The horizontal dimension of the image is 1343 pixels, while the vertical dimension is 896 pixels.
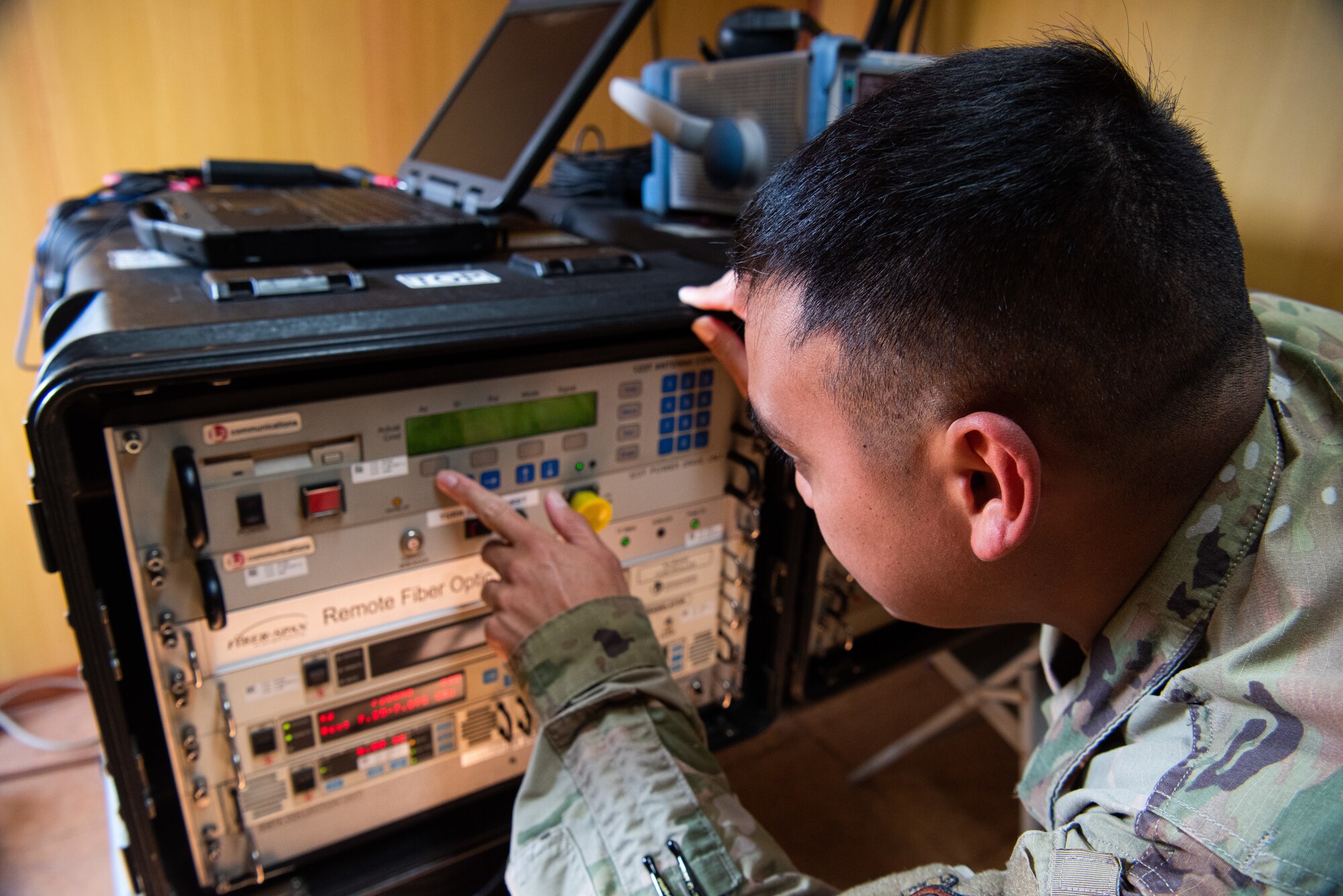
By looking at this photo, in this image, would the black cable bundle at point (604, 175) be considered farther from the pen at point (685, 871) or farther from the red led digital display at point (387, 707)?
the pen at point (685, 871)

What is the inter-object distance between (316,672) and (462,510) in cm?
15

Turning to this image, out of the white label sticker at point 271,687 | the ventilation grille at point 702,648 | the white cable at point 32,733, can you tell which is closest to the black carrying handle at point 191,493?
the white label sticker at point 271,687

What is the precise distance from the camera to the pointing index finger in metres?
0.59

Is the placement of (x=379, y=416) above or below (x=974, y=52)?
below

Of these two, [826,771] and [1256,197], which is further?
[826,771]

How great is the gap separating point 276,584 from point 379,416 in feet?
0.42

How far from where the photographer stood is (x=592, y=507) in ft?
2.15

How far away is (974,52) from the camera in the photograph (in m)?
0.46

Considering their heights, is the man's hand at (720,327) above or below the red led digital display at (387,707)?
above

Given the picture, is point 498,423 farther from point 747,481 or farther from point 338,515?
point 747,481

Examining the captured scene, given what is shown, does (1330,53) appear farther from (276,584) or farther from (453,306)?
(276,584)

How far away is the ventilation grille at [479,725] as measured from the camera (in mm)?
686

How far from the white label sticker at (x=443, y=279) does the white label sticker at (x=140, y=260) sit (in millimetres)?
182

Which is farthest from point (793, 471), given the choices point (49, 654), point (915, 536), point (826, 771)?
point (49, 654)
